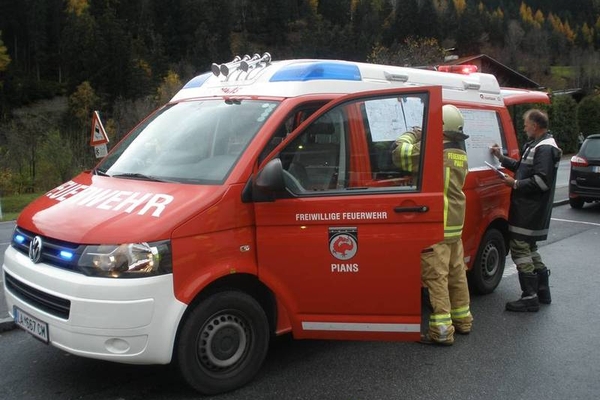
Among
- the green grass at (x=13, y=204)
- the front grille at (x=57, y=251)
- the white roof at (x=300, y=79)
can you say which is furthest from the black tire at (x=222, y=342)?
the green grass at (x=13, y=204)

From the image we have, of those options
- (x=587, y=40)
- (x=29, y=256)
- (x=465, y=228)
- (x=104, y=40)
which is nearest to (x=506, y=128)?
(x=465, y=228)

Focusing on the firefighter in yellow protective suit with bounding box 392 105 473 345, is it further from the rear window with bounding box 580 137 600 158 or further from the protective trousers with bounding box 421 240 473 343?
the rear window with bounding box 580 137 600 158

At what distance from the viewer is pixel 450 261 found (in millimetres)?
4773

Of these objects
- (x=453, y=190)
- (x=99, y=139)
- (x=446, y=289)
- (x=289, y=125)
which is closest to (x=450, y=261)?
(x=446, y=289)

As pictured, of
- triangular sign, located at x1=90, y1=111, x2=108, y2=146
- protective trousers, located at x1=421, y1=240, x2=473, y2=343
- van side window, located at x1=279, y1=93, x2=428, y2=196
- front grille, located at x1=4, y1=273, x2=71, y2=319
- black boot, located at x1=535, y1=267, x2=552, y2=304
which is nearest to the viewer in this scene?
front grille, located at x1=4, y1=273, x2=71, y2=319

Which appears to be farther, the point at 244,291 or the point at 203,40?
the point at 203,40

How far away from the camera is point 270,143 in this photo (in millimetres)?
3812

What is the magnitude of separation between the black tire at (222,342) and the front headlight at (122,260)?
1.45 feet

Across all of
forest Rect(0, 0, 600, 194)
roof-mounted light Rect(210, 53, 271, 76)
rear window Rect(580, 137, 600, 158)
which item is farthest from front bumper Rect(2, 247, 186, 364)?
forest Rect(0, 0, 600, 194)

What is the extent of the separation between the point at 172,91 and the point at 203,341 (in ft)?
139

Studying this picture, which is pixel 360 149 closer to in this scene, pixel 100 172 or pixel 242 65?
pixel 242 65

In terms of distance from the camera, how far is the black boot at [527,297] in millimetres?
5488

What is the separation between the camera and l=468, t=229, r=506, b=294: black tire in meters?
5.85

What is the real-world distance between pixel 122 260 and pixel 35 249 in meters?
0.72
